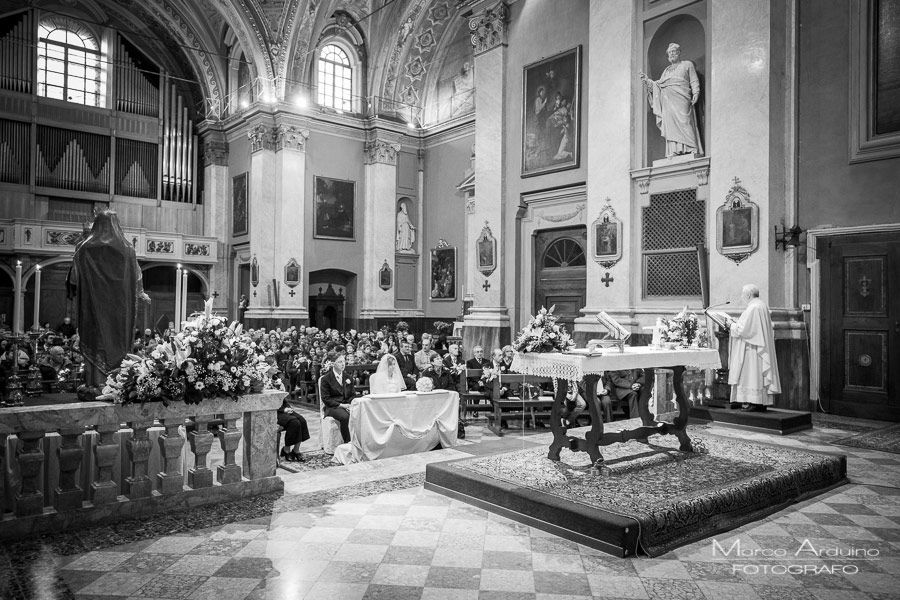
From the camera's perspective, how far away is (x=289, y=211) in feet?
69.5

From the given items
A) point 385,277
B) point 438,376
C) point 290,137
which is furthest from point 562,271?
point 290,137

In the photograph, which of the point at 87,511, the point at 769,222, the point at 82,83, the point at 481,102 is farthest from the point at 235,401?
the point at 82,83

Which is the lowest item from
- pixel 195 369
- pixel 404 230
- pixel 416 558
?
pixel 416 558

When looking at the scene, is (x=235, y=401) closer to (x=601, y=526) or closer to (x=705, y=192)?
(x=601, y=526)

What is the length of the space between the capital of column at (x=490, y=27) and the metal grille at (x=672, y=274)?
250 inches

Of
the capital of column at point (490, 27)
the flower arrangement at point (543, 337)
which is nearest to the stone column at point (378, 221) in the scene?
the capital of column at point (490, 27)

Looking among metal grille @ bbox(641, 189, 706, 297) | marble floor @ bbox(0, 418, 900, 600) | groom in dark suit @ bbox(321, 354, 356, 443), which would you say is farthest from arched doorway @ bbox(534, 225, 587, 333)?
Result: marble floor @ bbox(0, 418, 900, 600)

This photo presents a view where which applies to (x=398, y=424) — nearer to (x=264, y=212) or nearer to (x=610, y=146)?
(x=610, y=146)

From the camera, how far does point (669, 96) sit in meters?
11.2

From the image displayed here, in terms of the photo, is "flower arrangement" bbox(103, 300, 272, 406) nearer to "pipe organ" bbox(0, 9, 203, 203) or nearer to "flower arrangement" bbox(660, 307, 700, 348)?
"flower arrangement" bbox(660, 307, 700, 348)

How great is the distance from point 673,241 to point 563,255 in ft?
9.33

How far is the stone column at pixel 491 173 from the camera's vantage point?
571 inches

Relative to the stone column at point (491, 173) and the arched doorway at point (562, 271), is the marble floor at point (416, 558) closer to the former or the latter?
the arched doorway at point (562, 271)

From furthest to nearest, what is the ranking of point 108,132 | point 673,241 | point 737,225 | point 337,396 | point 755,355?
point 108,132 → point 673,241 → point 737,225 → point 337,396 → point 755,355
